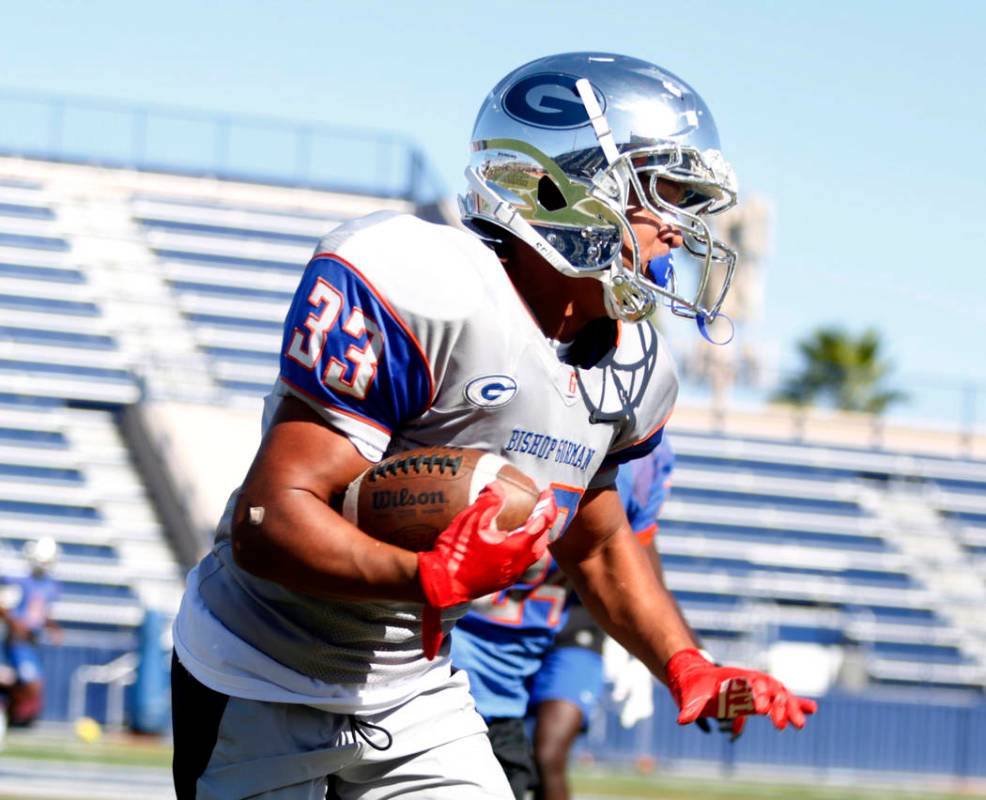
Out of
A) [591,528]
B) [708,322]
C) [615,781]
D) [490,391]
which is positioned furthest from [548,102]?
[615,781]

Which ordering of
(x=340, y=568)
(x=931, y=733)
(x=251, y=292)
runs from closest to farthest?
1. (x=340, y=568)
2. (x=931, y=733)
3. (x=251, y=292)

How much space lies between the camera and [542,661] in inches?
225

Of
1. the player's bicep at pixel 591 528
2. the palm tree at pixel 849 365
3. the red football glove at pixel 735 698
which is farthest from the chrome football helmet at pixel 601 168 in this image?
the palm tree at pixel 849 365

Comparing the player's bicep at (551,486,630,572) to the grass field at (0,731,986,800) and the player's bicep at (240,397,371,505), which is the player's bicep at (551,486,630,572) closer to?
the player's bicep at (240,397,371,505)

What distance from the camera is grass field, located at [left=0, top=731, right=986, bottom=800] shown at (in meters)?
11.4

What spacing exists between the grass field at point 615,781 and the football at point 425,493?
8.20 m

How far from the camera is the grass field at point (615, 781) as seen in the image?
37.3ft

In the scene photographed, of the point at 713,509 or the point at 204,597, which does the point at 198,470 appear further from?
the point at 204,597

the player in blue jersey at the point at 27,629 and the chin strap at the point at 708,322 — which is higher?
the chin strap at the point at 708,322

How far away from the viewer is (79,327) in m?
21.1

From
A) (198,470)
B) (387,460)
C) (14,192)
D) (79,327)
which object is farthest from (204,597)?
(14,192)

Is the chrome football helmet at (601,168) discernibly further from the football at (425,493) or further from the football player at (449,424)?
the football at (425,493)

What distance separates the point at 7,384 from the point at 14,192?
3.77 m

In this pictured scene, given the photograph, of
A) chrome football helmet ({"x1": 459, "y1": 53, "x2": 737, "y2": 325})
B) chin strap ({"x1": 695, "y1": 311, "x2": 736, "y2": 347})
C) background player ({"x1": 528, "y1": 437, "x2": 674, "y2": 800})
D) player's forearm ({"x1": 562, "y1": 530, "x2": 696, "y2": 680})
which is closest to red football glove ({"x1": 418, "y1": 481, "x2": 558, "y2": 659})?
chrome football helmet ({"x1": 459, "y1": 53, "x2": 737, "y2": 325})
